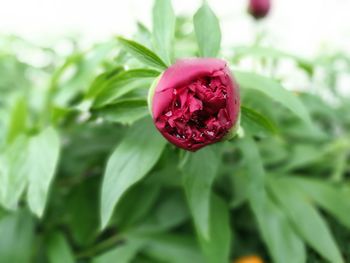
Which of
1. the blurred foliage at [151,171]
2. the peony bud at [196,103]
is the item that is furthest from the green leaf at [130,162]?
the peony bud at [196,103]

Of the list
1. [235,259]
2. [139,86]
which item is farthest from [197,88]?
[235,259]

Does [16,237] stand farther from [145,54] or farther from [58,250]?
[145,54]

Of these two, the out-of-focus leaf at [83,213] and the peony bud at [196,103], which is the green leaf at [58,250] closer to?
the out-of-focus leaf at [83,213]

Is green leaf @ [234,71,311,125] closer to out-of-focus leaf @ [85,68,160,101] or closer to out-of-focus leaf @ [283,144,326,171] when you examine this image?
out-of-focus leaf @ [85,68,160,101]

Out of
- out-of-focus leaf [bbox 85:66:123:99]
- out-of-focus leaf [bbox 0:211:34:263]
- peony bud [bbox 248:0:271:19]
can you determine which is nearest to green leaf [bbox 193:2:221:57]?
out-of-focus leaf [bbox 85:66:123:99]

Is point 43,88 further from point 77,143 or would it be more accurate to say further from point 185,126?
point 185,126
